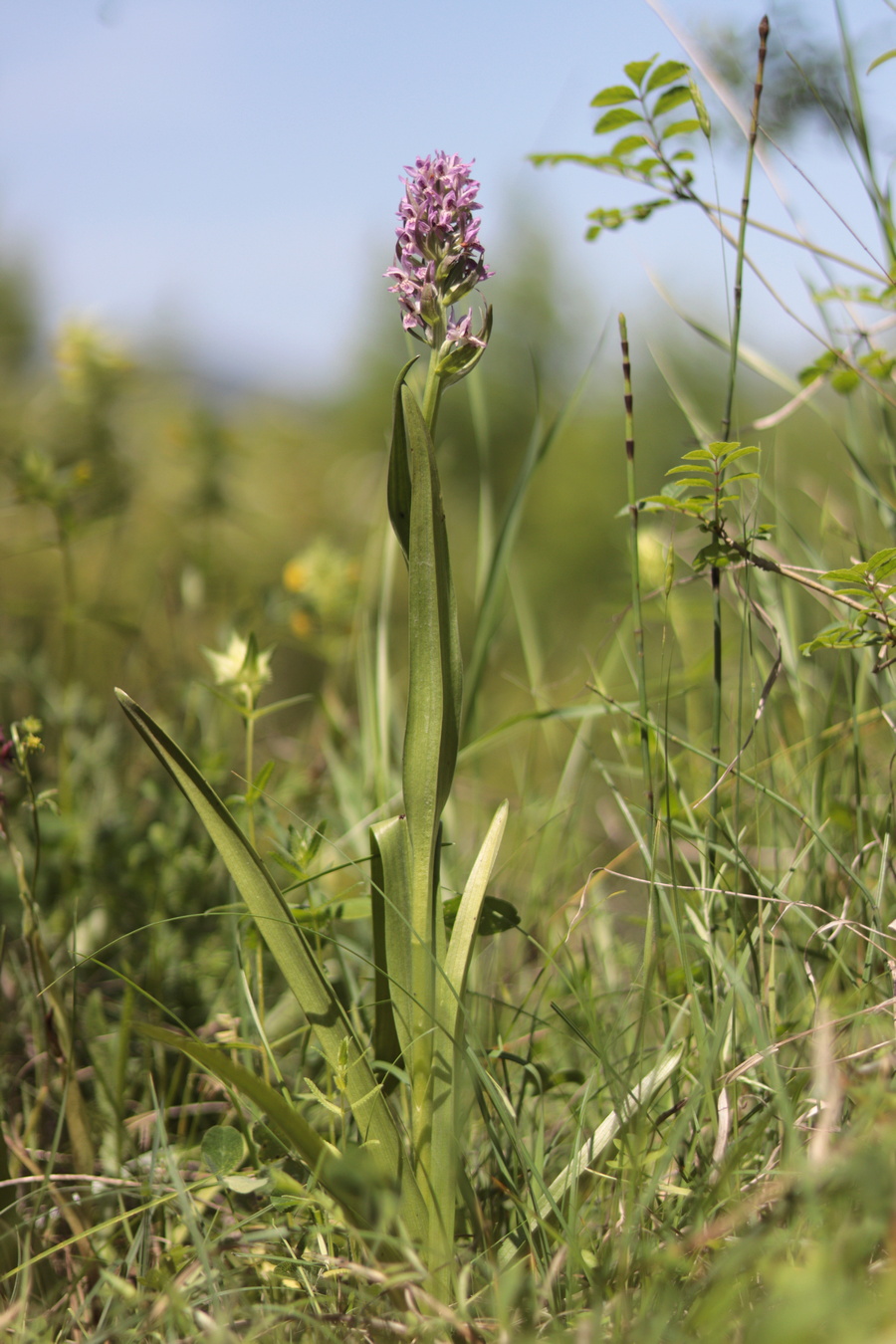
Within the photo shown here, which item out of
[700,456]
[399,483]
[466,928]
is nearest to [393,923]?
[466,928]

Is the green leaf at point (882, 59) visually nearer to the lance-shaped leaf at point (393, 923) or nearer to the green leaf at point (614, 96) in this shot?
the green leaf at point (614, 96)

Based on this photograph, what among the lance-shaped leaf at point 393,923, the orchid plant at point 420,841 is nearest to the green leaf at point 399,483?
the orchid plant at point 420,841

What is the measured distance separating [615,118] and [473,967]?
97 cm

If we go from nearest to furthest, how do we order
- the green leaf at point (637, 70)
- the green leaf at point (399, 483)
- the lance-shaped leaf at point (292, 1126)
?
the lance-shaped leaf at point (292, 1126) < the green leaf at point (399, 483) < the green leaf at point (637, 70)

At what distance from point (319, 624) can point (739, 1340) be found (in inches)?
62.0

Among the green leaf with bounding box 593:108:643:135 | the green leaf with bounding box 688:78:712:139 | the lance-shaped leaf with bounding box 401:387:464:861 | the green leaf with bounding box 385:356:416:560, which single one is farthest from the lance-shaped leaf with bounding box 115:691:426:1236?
the green leaf with bounding box 593:108:643:135

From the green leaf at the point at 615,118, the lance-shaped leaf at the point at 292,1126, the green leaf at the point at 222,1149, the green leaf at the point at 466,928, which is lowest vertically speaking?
the green leaf at the point at 222,1149

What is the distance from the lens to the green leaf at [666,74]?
0.93m

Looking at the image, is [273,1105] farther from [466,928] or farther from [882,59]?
[882,59]

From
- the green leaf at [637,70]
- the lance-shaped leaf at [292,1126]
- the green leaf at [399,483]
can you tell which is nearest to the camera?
the lance-shaped leaf at [292,1126]

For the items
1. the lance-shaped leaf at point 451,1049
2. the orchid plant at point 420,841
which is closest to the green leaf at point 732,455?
the orchid plant at point 420,841

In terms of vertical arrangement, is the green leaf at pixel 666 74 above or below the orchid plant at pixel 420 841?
above

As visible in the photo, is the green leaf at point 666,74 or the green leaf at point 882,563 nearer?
the green leaf at point 882,563

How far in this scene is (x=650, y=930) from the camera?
72 centimetres
